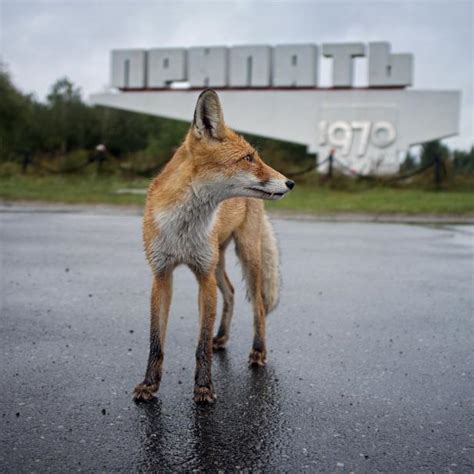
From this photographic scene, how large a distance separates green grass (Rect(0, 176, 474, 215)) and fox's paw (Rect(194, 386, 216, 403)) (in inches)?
546

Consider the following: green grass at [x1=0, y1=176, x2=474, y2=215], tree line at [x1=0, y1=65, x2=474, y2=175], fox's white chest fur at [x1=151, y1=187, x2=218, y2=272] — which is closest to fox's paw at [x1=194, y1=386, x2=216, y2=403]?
fox's white chest fur at [x1=151, y1=187, x2=218, y2=272]

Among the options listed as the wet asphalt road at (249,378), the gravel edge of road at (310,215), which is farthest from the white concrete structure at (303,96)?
the wet asphalt road at (249,378)

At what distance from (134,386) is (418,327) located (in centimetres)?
283

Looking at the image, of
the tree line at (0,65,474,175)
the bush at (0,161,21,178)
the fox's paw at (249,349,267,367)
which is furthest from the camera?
the tree line at (0,65,474,175)

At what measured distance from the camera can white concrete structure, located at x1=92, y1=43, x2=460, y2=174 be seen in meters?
29.7

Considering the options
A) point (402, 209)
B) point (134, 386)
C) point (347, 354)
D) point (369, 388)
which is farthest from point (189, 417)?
point (402, 209)

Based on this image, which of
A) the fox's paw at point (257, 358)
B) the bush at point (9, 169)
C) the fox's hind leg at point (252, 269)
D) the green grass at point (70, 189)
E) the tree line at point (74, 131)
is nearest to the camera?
the fox's paw at point (257, 358)

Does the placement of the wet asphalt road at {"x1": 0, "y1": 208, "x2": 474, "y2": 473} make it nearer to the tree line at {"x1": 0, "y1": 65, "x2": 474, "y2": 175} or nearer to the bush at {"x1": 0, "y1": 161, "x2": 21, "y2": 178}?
the bush at {"x1": 0, "y1": 161, "x2": 21, "y2": 178}

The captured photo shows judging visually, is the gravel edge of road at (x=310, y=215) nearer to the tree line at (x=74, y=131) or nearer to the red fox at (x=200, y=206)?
the red fox at (x=200, y=206)

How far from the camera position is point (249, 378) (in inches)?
169

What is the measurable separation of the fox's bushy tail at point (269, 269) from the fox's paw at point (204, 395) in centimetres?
139

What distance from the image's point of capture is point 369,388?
13.4 feet

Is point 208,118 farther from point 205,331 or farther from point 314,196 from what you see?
point 314,196

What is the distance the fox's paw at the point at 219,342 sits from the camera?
5.00 m
